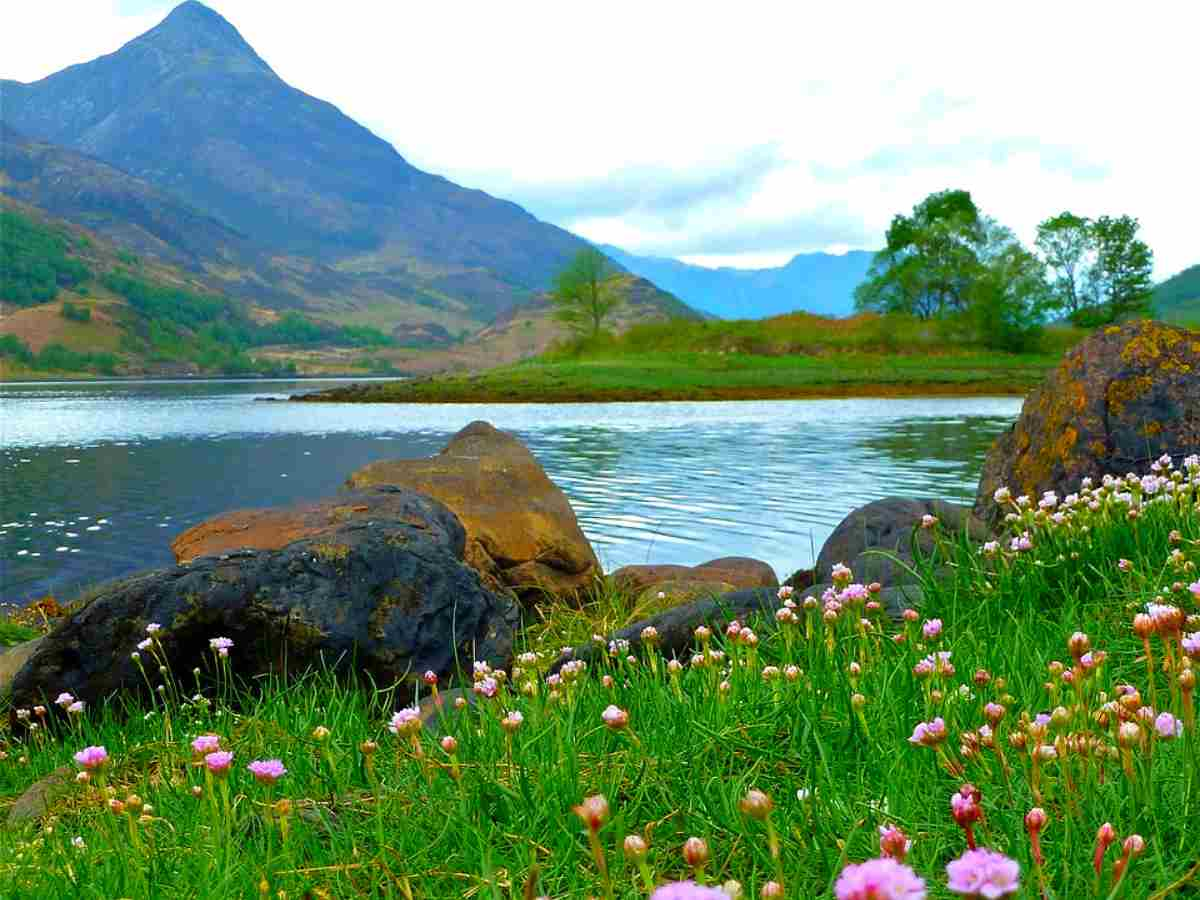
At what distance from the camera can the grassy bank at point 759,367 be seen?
7612cm

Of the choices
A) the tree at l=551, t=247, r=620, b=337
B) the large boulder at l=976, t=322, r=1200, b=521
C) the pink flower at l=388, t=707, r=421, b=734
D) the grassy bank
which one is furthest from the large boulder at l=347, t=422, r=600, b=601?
the tree at l=551, t=247, r=620, b=337

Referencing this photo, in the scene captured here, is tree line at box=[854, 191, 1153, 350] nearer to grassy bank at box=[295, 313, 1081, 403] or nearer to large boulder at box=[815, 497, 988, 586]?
grassy bank at box=[295, 313, 1081, 403]

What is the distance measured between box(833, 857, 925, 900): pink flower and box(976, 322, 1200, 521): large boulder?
10272 millimetres

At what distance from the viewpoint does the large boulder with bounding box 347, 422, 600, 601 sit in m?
12.5

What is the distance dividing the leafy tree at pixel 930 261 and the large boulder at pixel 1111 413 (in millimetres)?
92579

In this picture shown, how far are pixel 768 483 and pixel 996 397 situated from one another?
5038 cm

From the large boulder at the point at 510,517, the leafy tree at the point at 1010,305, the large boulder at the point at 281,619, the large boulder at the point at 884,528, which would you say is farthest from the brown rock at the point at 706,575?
the leafy tree at the point at 1010,305

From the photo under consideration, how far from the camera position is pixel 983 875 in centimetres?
133

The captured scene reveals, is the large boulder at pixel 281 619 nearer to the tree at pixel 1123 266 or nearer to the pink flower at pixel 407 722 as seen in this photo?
the pink flower at pixel 407 722

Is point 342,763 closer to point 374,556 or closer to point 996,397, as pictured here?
point 374,556

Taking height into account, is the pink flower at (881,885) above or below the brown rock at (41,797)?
above

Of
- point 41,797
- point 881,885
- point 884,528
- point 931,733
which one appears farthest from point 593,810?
point 884,528

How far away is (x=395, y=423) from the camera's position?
192ft

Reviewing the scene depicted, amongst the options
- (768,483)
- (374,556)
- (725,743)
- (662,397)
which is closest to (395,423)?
(662,397)
